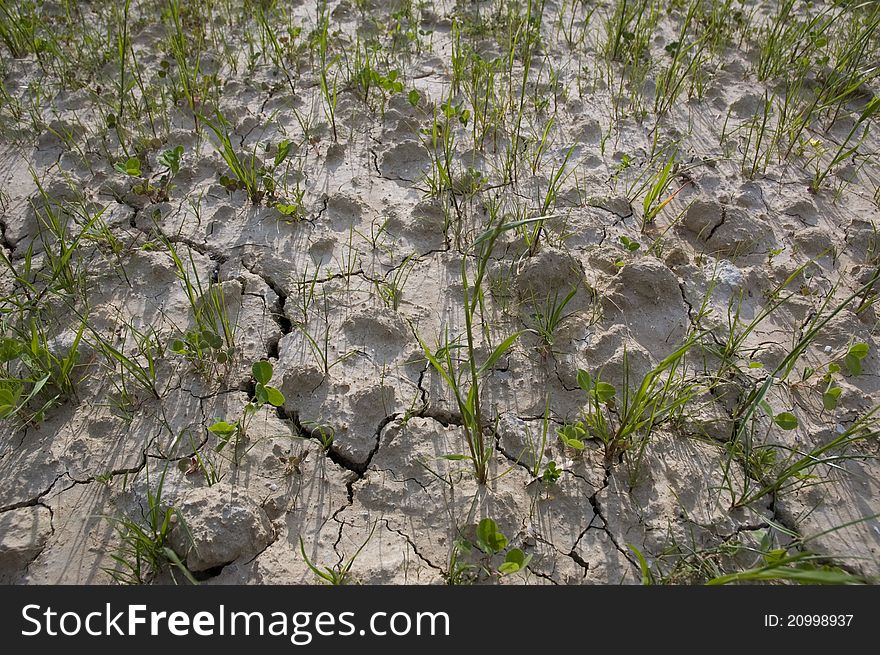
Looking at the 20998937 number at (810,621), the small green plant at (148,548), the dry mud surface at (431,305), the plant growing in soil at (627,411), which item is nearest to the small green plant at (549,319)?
the dry mud surface at (431,305)

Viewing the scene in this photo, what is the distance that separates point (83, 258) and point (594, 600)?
237 centimetres

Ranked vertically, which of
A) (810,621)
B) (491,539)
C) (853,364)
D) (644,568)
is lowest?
(810,621)

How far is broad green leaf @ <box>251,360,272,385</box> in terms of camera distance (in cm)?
212

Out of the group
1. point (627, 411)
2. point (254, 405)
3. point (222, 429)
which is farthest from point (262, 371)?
point (627, 411)

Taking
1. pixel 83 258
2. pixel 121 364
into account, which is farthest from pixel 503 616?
pixel 83 258

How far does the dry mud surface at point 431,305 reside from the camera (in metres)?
1.85

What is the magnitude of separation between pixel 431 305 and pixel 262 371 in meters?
0.72

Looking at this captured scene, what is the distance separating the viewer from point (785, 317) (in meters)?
2.44

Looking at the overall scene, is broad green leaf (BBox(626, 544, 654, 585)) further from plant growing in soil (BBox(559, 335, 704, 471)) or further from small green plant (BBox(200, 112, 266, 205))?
small green plant (BBox(200, 112, 266, 205))

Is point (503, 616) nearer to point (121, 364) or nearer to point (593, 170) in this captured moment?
point (121, 364)

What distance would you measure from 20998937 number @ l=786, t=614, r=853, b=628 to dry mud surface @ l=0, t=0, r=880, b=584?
0.14 metres

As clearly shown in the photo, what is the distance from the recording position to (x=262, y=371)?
212 centimetres

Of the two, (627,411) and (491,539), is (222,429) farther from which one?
(627,411)

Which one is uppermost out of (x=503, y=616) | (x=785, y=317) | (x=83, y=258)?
(x=83, y=258)
